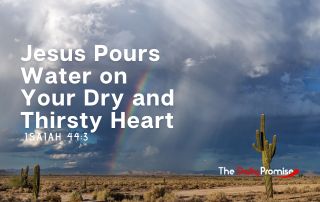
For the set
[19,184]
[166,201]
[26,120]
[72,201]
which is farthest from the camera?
[19,184]

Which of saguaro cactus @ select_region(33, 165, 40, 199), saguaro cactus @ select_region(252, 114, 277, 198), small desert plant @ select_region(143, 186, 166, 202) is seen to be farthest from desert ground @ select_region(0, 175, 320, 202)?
saguaro cactus @ select_region(252, 114, 277, 198)

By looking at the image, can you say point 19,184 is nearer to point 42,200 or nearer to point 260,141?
point 42,200

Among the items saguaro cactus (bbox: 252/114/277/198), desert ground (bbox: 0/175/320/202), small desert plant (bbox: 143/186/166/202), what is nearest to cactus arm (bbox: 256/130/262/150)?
saguaro cactus (bbox: 252/114/277/198)

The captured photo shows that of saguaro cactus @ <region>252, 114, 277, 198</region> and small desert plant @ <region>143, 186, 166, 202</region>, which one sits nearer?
saguaro cactus @ <region>252, 114, 277, 198</region>

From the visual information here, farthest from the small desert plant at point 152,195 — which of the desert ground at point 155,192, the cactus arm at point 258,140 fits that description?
the cactus arm at point 258,140

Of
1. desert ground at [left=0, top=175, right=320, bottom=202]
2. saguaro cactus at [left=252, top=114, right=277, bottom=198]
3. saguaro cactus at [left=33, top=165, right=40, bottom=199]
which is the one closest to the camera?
saguaro cactus at [left=252, top=114, right=277, bottom=198]

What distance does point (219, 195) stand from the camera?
39.5 meters

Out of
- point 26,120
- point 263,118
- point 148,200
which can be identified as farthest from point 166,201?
point 26,120

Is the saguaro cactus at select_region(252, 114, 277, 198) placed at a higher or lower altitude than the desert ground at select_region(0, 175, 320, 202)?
higher

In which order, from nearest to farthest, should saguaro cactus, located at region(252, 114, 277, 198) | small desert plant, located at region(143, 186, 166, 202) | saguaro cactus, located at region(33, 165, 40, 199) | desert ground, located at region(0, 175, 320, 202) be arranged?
saguaro cactus, located at region(252, 114, 277, 198), saguaro cactus, located at region(33, 165, 40, 199), small desert plant, located at region(143, 186, 166, 202), desert ground, located at region(0, 175, 320, 202)

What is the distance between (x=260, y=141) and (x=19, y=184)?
103 ft

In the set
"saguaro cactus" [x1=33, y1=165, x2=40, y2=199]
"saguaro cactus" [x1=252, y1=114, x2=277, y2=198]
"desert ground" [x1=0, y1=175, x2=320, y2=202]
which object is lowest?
"desert ground" [x1=0, y1=175, x2=320, y2=202]

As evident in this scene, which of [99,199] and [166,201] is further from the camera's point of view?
[99,199]

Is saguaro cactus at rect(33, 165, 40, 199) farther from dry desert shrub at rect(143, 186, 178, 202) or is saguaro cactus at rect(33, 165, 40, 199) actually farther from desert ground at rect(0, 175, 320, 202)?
dry desert shrub at rect(143, 186, 178, 202)
